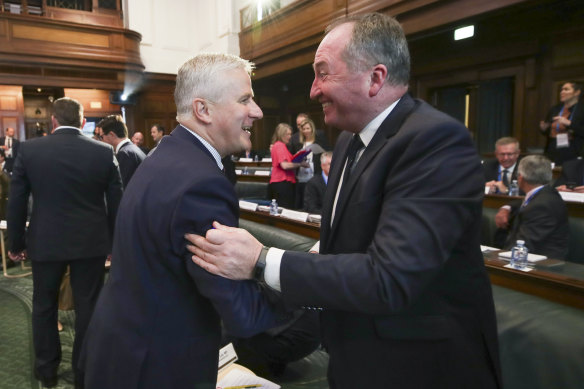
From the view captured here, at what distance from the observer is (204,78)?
1.18 m

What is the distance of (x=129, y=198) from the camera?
3.64 feet

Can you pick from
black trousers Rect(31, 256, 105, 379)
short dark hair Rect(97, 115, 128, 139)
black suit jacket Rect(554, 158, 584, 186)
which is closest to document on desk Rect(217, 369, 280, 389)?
black trousers Rect(31, 256, 105, 379)

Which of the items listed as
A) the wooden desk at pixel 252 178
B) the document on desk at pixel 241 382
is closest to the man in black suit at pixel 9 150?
the wooden desk at pixel 252 178

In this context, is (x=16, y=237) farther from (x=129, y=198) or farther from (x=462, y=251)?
(x=462, y=251)

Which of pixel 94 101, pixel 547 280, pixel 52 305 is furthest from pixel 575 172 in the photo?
pixel 94 101

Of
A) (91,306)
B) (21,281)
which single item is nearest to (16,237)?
(91,306)

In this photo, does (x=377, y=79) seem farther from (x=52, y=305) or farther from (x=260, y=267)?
(x=52, y=305)

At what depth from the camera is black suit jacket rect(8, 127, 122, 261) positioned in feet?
8.05

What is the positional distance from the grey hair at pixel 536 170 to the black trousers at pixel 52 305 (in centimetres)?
295

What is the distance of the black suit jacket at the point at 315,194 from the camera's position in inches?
178

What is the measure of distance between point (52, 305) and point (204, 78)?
1990 mm

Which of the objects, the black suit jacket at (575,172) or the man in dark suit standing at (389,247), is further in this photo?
the black suit jacket at (575,172)

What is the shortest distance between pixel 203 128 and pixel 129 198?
280mm

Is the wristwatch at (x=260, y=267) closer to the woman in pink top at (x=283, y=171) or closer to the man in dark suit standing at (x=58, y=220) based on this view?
the man in dark suit standing at (x=58, y=220)
